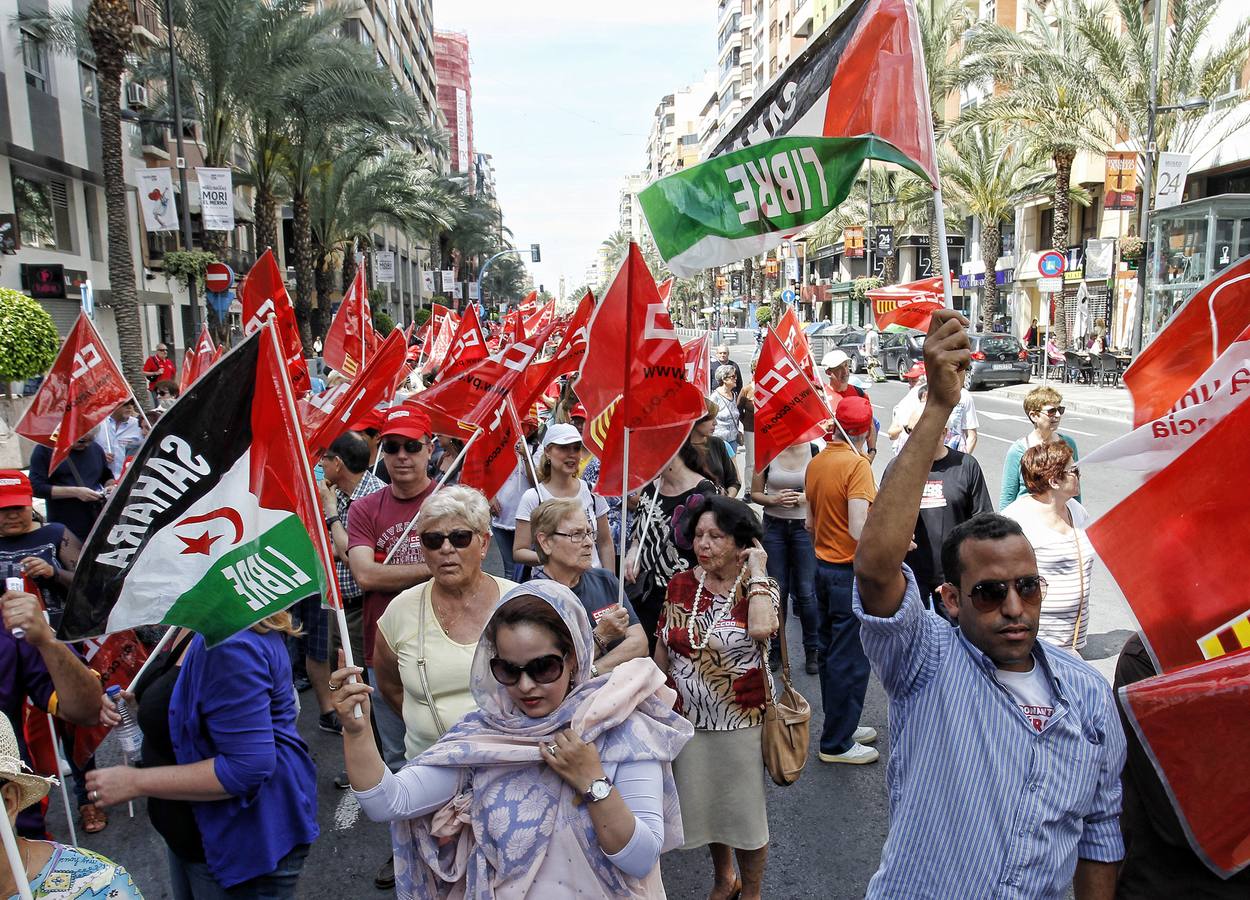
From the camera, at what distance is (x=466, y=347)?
923cm

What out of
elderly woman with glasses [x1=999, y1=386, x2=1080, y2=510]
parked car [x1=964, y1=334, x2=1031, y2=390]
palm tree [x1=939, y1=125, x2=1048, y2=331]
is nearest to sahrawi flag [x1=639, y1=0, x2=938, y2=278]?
elderly woman with glasses [x1=999, y1=386, x2=1080, y2=510]

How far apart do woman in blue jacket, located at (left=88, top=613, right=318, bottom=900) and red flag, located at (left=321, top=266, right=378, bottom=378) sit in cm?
707

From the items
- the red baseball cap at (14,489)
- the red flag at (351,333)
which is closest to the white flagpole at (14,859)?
the red baseball cap at (14,489)

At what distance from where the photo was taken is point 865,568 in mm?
2133

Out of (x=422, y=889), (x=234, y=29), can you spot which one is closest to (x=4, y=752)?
(x=422, y=889)

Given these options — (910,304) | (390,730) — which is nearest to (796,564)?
(390,730)

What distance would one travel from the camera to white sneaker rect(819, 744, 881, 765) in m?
4.97

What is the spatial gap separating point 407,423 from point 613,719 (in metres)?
2.72

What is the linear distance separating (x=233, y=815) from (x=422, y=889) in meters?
0.68

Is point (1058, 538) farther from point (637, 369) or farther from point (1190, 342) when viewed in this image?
point (637, 369)

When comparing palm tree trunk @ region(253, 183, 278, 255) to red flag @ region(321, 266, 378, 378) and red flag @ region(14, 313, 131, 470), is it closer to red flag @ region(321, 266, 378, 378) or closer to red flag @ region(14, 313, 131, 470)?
red flag @ region(321, 266, 378, 378)

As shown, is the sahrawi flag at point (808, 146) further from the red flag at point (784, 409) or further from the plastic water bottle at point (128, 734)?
the plastic water bottle at point (128, 734)

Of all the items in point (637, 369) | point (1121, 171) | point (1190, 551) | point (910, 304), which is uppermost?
point (1121, 171)

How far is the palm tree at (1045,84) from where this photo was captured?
83.2ft
